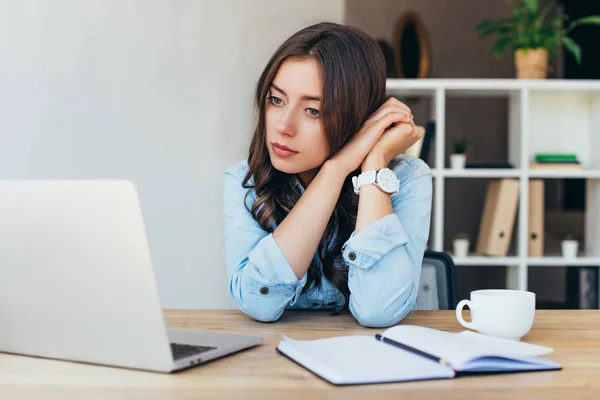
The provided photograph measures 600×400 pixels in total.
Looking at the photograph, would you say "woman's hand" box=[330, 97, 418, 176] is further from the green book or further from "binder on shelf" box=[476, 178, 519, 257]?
the green book

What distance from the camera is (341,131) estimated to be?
151 cm

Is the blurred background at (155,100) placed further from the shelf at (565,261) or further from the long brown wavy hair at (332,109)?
the shelf at (565,261)

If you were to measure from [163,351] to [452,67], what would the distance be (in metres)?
5.09

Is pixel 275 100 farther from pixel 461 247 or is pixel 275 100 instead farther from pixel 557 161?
pixel 557 161

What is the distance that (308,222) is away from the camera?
1413 mm

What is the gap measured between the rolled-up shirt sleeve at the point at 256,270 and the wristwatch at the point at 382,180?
23 centimetres

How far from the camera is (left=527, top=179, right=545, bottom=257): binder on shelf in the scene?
329 centimetres

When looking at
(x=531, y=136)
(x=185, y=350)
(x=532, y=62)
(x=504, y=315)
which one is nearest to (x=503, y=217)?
(x=531, y=136)

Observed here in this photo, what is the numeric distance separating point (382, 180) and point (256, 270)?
1.04 ft

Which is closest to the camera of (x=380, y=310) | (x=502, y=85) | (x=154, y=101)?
(x=380, y=310)

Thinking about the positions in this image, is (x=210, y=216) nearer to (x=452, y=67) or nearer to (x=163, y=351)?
(x=163, y=351)

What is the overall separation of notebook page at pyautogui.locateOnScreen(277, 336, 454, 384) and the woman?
28 cm

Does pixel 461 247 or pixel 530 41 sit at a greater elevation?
pixel 530 41

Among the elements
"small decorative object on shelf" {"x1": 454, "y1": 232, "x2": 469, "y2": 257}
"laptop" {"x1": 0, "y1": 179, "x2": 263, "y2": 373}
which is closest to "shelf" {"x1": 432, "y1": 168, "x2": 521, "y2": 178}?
"small decorative object on shelf" {"x1": 454, "y1": 232, "x2": 469, "y2": 257}
